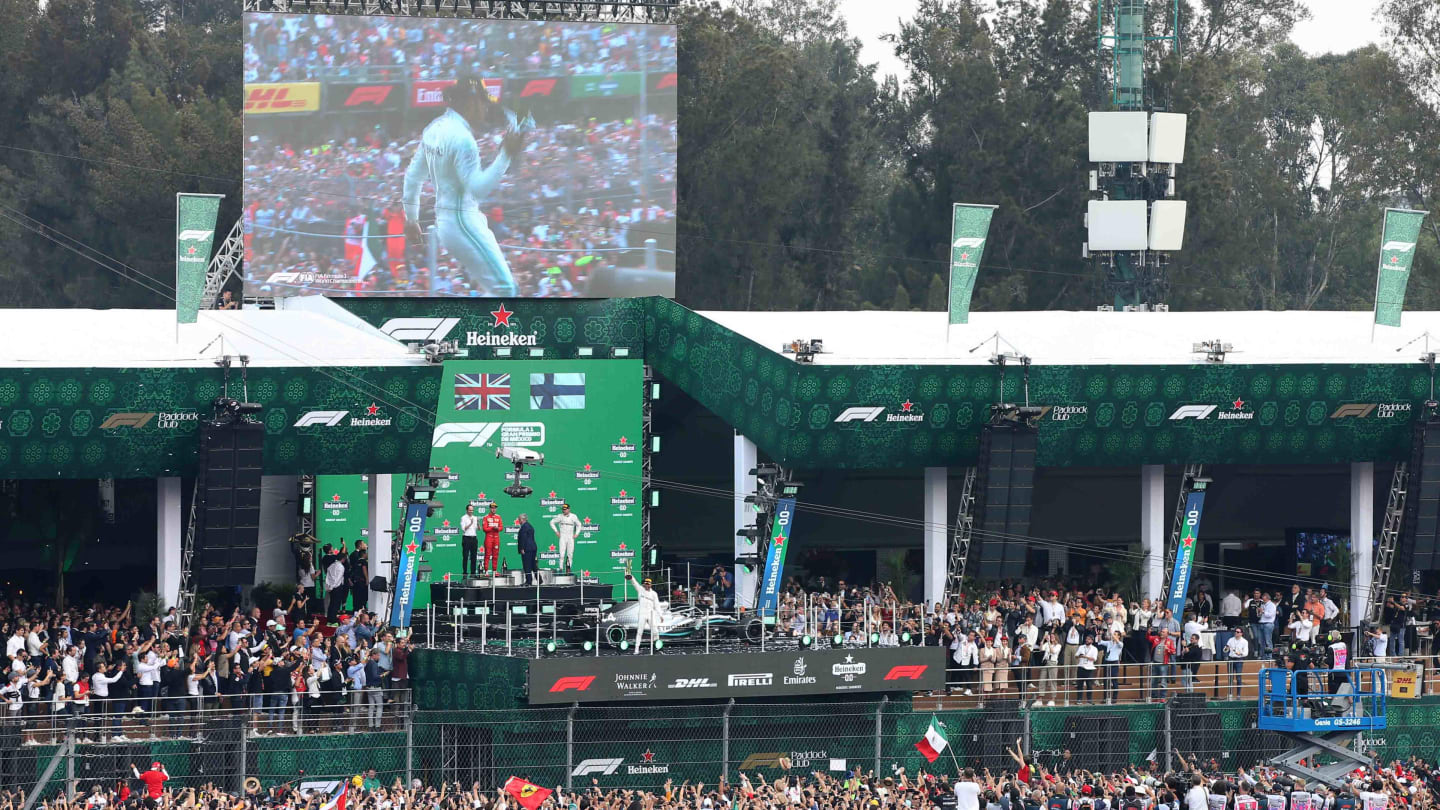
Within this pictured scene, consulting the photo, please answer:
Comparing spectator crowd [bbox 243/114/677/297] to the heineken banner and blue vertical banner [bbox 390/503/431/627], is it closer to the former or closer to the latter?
the heineken banner

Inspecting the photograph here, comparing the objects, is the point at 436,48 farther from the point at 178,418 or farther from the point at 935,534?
the point at 935,534

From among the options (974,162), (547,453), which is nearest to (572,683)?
(547,453)

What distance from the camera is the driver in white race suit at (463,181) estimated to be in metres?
40.5

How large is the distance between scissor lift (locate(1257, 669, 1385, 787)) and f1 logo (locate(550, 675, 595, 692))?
977 centimetres

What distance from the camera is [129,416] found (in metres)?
34.6

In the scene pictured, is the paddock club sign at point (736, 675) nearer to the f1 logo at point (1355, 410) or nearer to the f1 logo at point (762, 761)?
the f1 logo at point (762, 761)

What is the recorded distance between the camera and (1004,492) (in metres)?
37.4

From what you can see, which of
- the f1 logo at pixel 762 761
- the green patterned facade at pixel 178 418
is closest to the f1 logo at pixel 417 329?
the green patterned facade at pixel 178 418

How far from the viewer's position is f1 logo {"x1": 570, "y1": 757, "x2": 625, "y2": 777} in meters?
31.0

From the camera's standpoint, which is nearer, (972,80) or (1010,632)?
(1010,632)

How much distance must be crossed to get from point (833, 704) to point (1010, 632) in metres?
5.86

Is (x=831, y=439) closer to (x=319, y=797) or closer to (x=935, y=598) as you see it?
(x=935, y=598)

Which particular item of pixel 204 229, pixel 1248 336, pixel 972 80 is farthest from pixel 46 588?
pixel 972 80

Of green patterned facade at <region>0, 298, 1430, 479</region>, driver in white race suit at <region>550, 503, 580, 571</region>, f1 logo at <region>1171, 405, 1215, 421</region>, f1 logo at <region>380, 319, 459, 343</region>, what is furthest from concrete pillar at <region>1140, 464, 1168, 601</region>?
f1 logo at <region>380, 319, 459, 343</region>
